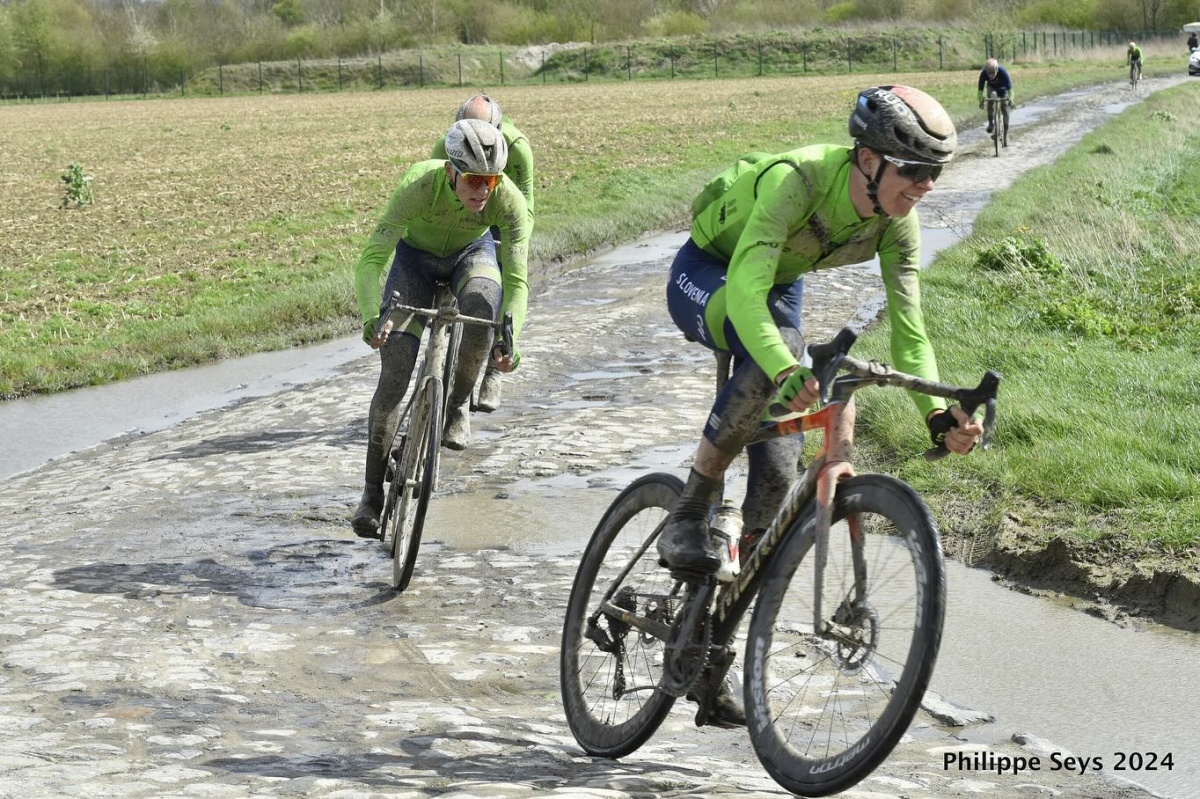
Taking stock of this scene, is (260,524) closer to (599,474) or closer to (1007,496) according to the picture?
(599,474)

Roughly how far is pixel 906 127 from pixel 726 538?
4.47 ft

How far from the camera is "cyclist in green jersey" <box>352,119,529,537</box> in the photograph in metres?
7.13

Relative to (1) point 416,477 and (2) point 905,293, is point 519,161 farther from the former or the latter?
(2) point 905,293

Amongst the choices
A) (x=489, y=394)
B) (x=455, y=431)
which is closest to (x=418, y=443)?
(x=455, y=431)

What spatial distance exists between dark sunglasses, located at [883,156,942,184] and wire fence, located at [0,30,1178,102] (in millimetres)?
85863

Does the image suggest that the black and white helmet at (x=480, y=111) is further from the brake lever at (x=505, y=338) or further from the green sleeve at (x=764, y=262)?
the green sleeve at (x=764, y=262)

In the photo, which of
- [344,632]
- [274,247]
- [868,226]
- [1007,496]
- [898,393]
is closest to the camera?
[868,226]

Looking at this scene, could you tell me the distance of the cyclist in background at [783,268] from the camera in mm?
4152

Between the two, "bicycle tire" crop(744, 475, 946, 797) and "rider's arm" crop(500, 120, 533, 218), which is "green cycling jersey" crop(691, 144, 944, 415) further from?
"rider's arm" crop(500, 120, 533, 218)

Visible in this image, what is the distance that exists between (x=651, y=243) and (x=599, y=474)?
12206 mm

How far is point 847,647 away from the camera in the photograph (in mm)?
3973

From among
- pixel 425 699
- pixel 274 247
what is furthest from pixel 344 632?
pixel 274 247

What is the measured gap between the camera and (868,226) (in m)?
4.52

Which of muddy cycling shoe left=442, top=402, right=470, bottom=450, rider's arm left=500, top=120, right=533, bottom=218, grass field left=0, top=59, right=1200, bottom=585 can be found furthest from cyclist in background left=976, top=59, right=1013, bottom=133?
muddy cycling shoe left=442, top=402, right=470, bottom=450
